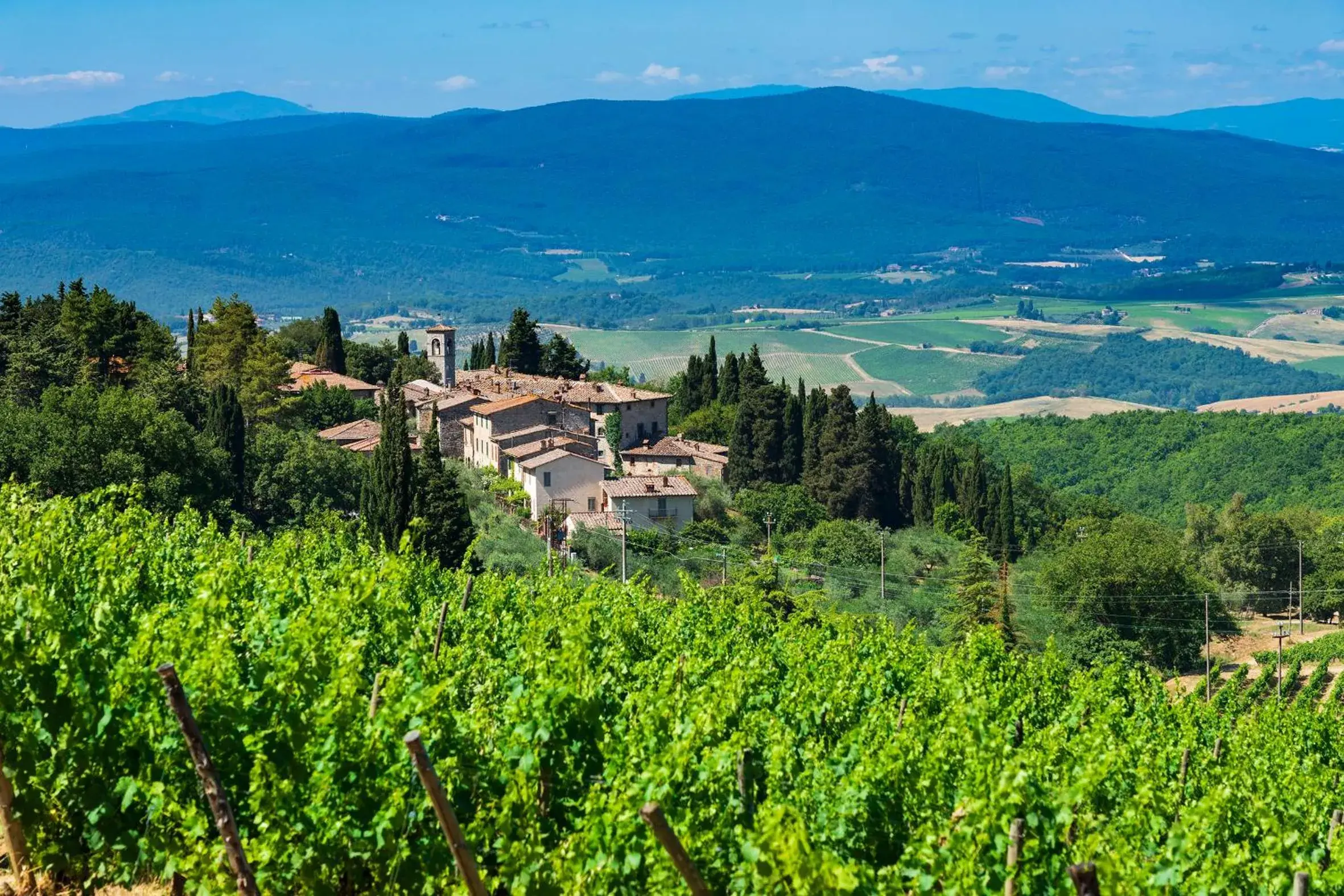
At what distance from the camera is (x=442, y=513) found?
126ft

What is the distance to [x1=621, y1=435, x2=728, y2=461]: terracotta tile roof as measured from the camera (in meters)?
62.3

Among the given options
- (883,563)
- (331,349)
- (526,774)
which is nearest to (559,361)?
(331,349)

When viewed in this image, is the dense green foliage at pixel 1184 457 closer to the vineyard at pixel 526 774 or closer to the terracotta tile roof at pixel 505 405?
the terracotta tile roof at pixel 505 405

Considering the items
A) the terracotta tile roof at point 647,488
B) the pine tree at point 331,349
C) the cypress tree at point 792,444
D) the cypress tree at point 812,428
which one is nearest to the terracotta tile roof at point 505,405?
the terracotta tile roof at point 647,488

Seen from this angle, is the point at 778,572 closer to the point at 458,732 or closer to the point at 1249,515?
the point at 1249,515

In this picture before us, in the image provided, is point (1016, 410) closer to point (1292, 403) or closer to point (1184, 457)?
point (1292, 403)

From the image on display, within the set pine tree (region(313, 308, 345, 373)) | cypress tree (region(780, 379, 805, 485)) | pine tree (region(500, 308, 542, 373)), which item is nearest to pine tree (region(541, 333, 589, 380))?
pine tree (region(500, 308, 542, 373))

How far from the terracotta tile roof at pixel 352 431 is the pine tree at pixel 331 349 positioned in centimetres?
1189

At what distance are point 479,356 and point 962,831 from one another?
7487 centimetres

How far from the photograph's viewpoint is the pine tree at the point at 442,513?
37.8 meters

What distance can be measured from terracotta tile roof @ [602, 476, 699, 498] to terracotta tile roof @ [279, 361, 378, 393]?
551 inches

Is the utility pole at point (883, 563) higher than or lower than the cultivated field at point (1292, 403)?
higher

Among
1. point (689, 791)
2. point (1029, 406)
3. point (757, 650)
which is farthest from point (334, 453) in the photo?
point (1029, 406)

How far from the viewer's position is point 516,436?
5847 centimetres
